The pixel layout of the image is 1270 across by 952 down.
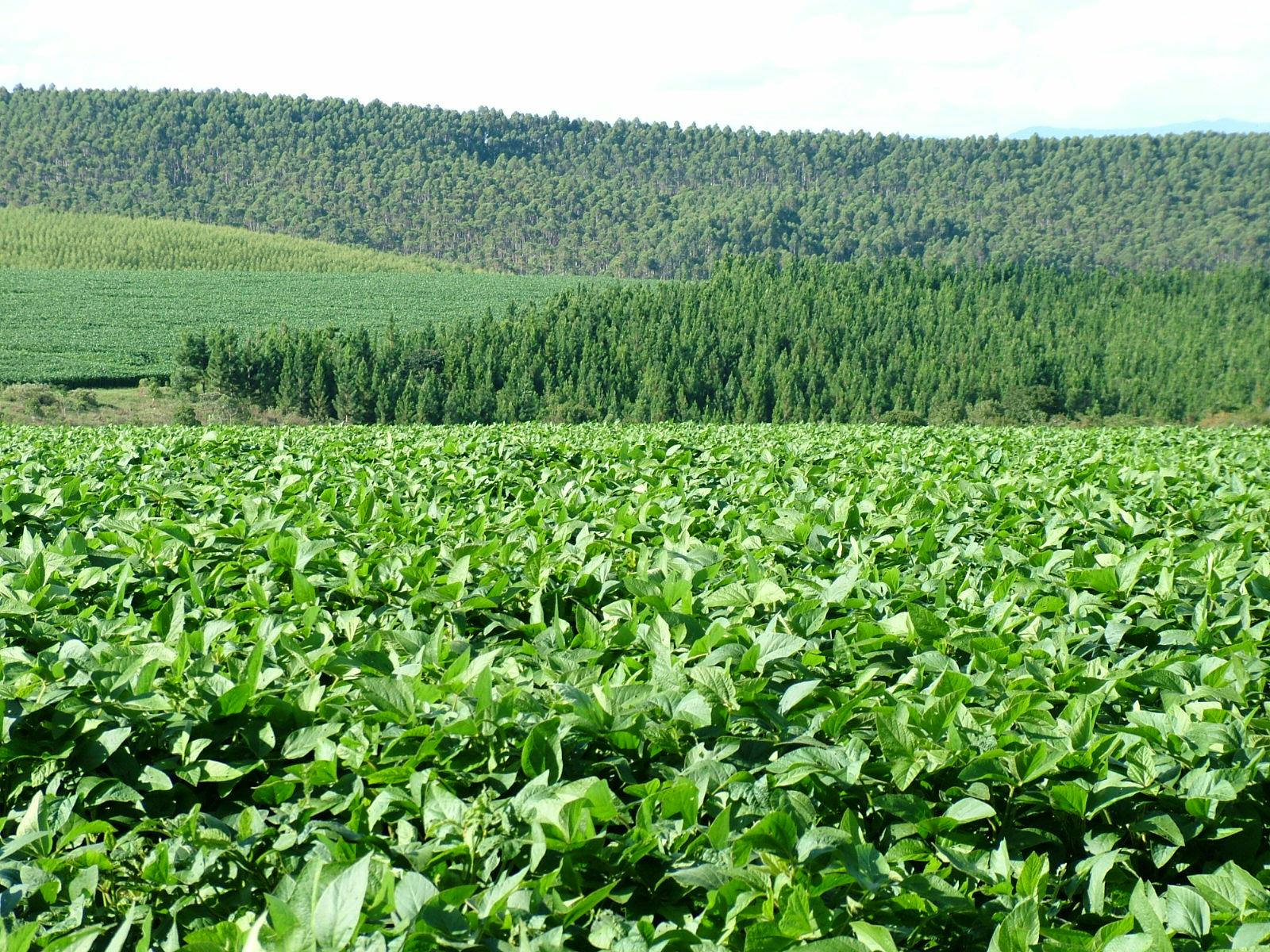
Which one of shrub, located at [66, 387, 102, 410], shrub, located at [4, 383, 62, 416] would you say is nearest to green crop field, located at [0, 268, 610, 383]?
shrub, located at [66, 387, 102, 410]

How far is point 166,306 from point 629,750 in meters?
118

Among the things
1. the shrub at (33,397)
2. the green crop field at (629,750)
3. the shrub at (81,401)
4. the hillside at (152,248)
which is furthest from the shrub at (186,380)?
the green crop field at (629,750)

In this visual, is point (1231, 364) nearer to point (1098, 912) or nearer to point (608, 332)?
point (608, 332)

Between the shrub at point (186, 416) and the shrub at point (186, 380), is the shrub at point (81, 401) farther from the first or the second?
the shrub at point (186, 380)

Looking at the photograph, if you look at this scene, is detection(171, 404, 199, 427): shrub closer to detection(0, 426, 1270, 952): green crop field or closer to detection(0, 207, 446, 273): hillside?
detection(0, 426, 1270, 952): green crop field

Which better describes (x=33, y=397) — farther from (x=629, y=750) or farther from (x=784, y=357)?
(x=629, y=750)

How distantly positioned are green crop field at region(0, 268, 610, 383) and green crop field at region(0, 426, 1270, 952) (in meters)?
82.6

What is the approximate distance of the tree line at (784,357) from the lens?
8019cm

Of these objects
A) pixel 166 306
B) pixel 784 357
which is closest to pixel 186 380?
pixel 166 306

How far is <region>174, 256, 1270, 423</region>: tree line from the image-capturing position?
8019 cm

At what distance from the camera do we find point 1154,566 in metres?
3.85

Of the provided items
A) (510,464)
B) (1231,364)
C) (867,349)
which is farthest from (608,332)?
(510,464)

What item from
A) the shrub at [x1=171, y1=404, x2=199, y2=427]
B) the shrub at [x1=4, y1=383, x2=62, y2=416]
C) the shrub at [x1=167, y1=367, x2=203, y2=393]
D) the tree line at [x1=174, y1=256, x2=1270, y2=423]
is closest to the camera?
the shrub at [x1=171, y1=404, x2=199, y2=427]

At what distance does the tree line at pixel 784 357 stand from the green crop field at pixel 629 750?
73533mm
